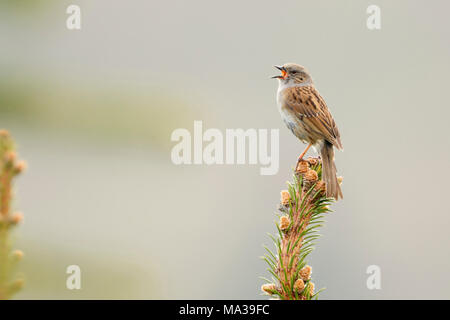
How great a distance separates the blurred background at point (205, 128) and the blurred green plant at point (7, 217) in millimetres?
56

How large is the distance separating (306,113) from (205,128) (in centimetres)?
102


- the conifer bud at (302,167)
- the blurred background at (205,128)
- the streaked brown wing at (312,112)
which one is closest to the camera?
the conifer bud at (302,167)

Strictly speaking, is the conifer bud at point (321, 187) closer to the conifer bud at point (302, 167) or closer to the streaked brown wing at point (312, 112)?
the conifer bud at point (302, 167)

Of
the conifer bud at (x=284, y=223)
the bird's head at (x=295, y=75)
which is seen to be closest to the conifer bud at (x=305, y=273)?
the conifer bud at (x=284, y=223)

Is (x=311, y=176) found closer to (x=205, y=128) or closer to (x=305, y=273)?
(x=305, y=273)

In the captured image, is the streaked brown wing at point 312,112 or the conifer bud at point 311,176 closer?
the conifer bud at point 311,176

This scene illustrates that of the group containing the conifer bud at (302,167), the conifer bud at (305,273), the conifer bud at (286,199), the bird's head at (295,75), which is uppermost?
the bird's head at (295,75)

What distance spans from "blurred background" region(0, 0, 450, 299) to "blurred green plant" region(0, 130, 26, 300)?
56 mm

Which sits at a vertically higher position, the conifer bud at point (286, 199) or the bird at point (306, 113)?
the bird at point (306, 113)

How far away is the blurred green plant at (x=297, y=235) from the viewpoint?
2.35 metres

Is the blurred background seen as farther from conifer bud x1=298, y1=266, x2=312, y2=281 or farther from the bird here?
the bird

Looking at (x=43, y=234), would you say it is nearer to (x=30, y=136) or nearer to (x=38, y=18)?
(x=30, y=136)

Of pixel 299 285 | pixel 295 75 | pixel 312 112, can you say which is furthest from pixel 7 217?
pixel 295 75
